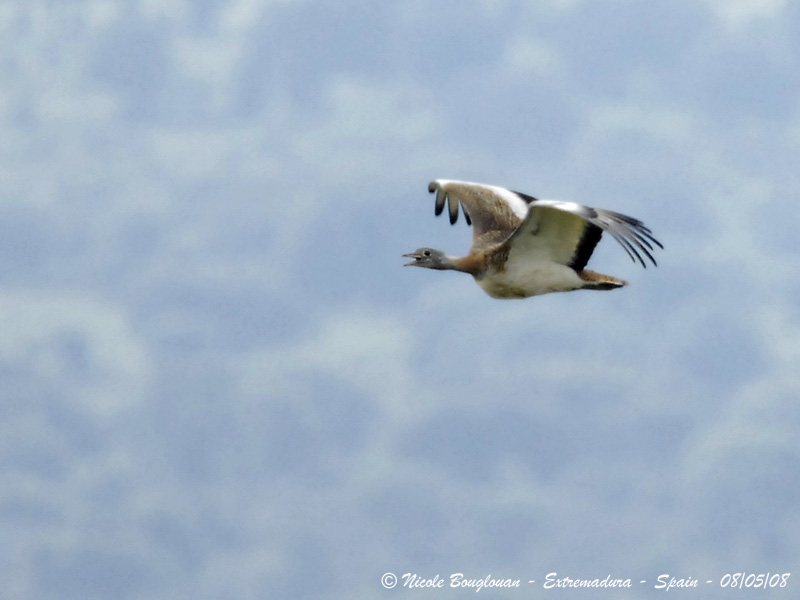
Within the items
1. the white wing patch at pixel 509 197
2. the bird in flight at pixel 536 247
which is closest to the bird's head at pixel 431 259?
the bird in flight at pixel 536 247

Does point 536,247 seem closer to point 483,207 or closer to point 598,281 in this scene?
point 598,281

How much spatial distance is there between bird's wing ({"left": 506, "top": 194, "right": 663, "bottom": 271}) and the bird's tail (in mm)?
254

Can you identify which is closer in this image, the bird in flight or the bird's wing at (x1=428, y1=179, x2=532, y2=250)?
the bird in flight

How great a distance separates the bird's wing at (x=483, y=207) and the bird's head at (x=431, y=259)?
0.57 m

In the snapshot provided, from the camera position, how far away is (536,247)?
22375 millimetres

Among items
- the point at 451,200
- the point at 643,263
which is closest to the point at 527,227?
the point at 643,263

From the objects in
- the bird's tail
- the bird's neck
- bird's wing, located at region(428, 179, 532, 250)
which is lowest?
the bird's tail

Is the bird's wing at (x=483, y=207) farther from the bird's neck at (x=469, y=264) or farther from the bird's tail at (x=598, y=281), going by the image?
the bird's tail at (x=598, y=281)

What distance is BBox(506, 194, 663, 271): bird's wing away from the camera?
20.2 meters

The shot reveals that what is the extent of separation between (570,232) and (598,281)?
1.31 m

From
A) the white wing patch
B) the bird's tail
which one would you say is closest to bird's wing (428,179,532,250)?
the white wing patch

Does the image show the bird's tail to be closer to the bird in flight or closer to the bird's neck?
the bird in flight

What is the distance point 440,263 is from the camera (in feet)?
78.7

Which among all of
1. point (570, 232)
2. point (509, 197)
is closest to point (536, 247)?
point (570, 232)
